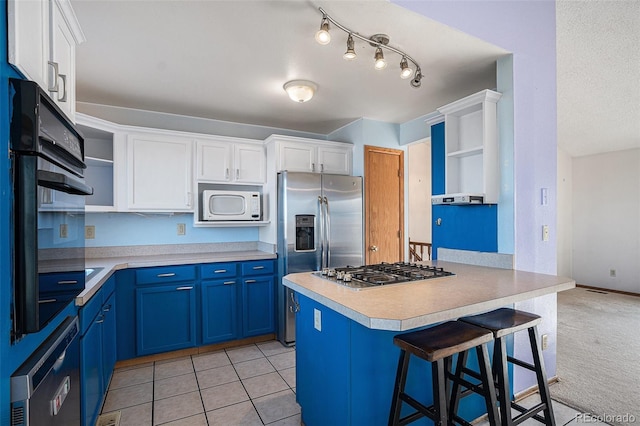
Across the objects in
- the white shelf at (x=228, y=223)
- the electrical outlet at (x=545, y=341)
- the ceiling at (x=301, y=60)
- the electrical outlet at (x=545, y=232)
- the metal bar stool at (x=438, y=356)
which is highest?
the ceiling at (x=301, y=60)

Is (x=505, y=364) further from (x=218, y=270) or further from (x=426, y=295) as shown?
(x=218, y=270)

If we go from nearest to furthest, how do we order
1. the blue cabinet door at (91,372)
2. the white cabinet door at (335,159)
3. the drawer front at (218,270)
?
the blue cabinet door at (91,372) → the drawer front at (218,270) → the white cabinet door at (335,159)

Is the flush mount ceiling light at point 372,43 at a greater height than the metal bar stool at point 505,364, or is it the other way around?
the flush mount ceiling light at point 372,43

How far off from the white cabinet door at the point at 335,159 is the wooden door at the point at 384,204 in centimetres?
25

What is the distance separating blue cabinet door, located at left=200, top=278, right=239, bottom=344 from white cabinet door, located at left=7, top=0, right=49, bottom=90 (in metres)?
2.34

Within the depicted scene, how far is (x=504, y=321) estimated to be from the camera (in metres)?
1.78

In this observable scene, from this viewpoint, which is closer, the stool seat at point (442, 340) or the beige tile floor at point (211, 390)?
the stool seat at point (442, 340)

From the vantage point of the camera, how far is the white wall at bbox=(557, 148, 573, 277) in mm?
5879

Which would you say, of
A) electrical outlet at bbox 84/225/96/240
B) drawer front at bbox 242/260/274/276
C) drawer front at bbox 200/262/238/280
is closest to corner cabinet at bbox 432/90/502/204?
drawer front at bbox 242/260/274/276

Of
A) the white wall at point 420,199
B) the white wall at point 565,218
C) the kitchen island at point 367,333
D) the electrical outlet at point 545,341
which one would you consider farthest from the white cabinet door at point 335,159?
the white wall at point 565,218

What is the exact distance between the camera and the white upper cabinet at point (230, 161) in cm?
346

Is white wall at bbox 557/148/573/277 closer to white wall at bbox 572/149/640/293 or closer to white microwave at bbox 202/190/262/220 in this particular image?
white wall at bbox 572/149/640/293

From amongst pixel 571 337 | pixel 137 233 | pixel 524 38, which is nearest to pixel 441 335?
pixel 524 38

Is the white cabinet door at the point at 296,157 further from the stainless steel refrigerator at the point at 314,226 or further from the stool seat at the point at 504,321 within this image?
the stool seat at the point at 504,321
